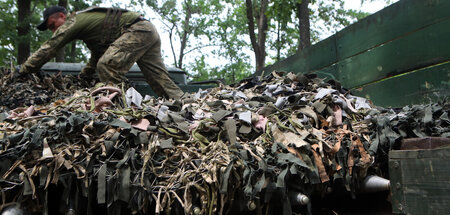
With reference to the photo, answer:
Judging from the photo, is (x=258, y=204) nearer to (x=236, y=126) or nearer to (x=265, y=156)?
(x=265, y=156)

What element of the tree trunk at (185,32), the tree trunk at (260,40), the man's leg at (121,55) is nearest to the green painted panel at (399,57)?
the man's leg at (121,55)

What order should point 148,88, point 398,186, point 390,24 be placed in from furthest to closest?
point 148,88, point 390,24, point 398,186

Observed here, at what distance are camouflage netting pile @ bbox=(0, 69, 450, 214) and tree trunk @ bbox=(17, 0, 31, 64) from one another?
13461 millimetres

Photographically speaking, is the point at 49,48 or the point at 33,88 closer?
the point at 33,88

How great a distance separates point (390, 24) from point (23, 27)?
14292 millimetres

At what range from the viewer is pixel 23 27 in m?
14.4

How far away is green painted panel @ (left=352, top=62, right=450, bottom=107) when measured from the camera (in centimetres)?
343

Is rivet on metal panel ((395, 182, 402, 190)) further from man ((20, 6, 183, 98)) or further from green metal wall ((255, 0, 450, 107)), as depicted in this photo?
man ((20, 6, 183, 98))

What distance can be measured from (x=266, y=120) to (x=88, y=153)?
1.09 metres

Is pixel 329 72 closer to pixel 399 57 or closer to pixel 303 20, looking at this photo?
pixel 399 57

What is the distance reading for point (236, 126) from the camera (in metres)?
2.30

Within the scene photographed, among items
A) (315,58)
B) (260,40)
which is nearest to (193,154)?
(315,58)

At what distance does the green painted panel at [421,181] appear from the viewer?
1.57 metres

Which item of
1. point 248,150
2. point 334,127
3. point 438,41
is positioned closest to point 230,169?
point 248,150
